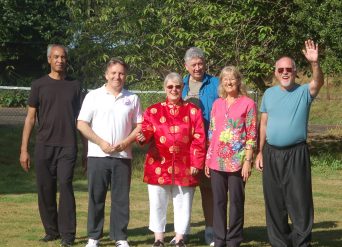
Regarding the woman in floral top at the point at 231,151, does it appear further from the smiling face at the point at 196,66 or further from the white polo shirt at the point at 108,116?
the white polo shirt at the point at 108,116

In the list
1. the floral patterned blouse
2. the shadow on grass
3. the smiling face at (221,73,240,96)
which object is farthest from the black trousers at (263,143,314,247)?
the shadow on grass

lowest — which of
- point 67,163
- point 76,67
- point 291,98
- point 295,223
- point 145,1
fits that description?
point 295,223

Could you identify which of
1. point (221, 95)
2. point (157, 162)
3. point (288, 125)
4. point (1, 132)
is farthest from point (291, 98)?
point (1, 132)

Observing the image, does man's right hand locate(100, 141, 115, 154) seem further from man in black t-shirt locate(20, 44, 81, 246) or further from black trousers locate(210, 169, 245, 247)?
black trousers locate(210, 169, 245, 247)

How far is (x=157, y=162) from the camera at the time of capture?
7797 mm

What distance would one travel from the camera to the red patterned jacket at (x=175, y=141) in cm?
773

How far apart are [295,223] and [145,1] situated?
9.89m

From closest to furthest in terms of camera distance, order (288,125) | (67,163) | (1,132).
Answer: (288,125) < (67,163) < (1,132)

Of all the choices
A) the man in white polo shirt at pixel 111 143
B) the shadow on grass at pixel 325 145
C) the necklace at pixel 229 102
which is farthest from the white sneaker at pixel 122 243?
the shadow on grass at pixel 325 145

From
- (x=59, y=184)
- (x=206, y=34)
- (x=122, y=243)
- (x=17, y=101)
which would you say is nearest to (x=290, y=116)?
(x=122, y=243)

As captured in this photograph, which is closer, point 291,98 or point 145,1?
point 291,98

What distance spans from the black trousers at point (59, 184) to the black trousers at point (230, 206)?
4.90 ft

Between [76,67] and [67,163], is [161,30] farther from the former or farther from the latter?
[67,163]

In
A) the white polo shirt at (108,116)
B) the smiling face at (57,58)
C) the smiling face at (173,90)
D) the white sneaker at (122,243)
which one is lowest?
the white sneaker at (122,243)
